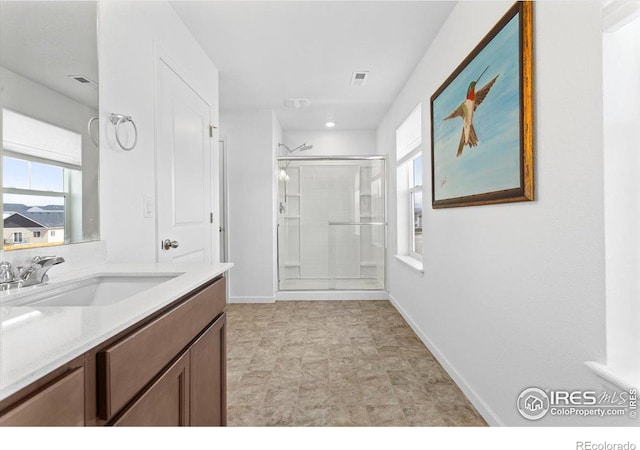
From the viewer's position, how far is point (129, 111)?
173cm

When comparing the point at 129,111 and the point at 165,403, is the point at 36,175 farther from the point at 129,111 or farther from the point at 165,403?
the point at 165,403

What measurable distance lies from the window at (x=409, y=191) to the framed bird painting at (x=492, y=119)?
1.24 meters

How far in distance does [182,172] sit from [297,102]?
6.45ft

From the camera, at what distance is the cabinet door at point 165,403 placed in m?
0.80

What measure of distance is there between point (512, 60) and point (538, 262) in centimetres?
88

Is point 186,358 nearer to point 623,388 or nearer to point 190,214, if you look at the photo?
point 623,388

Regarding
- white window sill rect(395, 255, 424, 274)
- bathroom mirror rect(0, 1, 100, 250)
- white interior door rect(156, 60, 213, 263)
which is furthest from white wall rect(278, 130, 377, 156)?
bathroom mirror rect(0, 1, 100, 250)

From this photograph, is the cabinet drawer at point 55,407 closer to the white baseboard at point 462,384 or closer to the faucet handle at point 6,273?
the faucet handle at point 6,273

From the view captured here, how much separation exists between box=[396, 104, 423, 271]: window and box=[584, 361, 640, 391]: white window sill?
234 centimetres

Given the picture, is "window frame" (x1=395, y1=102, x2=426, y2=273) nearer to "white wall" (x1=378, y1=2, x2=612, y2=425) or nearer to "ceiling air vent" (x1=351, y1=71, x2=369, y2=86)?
"ceiling air vent" (x1=351, y1=71, x2=369, y2=86)

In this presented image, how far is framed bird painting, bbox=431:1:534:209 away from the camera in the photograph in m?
1.39

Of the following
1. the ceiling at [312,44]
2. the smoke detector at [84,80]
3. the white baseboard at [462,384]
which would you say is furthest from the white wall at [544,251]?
the smoke detector at [84,80]

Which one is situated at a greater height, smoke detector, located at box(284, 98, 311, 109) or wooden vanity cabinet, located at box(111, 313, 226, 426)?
smoke detector, located at box(284, 98, 311, 109)
